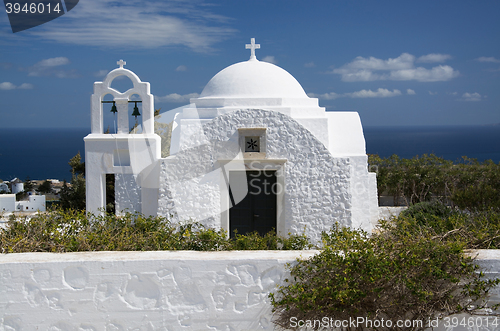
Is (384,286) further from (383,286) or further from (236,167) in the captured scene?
(236,167)

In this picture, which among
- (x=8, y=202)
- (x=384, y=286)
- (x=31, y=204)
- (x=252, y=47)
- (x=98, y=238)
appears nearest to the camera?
(x=384, y=286)

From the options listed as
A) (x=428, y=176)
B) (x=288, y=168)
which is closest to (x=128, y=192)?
(x=288, y=168)

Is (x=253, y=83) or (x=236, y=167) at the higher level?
(x=253, y=83)

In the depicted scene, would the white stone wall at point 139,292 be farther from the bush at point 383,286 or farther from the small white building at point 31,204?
the small white building at point 31,204

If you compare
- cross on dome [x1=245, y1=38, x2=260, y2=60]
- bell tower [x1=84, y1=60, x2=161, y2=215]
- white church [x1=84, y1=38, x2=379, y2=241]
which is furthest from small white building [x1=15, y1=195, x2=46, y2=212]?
cross on dome [x1=245, y1=38, x2=260, y2=60]

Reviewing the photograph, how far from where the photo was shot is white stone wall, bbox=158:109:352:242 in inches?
336

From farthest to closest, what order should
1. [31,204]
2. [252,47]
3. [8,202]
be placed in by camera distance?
[31,204], [8,202], [252,47]

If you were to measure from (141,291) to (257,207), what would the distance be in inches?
203

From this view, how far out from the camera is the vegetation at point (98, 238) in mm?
4301

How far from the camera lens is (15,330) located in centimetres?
381

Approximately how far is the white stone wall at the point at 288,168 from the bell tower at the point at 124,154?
1037mm

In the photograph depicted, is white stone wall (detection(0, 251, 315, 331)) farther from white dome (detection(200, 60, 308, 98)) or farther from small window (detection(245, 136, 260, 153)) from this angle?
white dome (detection(200, 60, 308, 98))

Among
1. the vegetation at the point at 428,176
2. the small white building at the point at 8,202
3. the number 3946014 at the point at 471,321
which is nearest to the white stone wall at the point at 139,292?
the number 3946014 at the point at 471,321

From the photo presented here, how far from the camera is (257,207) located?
891 cm
